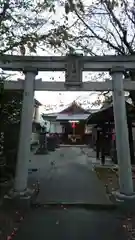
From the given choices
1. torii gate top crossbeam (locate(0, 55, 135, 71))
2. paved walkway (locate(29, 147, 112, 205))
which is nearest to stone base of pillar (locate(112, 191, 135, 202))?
paved walkway (locate(29, 147, 112, 205))

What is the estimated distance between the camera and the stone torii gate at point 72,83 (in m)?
8.72

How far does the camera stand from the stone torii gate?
343 inches

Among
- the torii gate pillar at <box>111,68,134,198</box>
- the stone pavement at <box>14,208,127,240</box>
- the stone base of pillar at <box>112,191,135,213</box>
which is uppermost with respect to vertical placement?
the torii gate pillar at <box>111,68,134,198</box>

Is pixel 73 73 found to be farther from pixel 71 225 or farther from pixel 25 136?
pixel 71 225

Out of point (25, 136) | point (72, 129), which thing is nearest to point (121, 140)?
point (25, 136)

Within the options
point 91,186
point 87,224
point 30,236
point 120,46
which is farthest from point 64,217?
point 120,46

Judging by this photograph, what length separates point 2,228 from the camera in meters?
6.41

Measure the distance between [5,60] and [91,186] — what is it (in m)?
5.26

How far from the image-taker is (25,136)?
28.6ft

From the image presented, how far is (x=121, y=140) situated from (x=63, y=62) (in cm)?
275

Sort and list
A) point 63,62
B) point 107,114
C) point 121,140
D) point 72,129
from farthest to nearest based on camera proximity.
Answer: point 72,129 → point 107,114 → point 63,62 → point 121,140

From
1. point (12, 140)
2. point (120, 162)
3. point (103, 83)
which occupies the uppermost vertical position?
point (103, 83)

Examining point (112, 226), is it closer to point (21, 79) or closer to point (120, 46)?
point (21, 79)

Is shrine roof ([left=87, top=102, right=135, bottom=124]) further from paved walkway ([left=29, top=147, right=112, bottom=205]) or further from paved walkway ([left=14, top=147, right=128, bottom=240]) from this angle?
paved walkway ([left=14, top=147, right=128, bottom=240])
